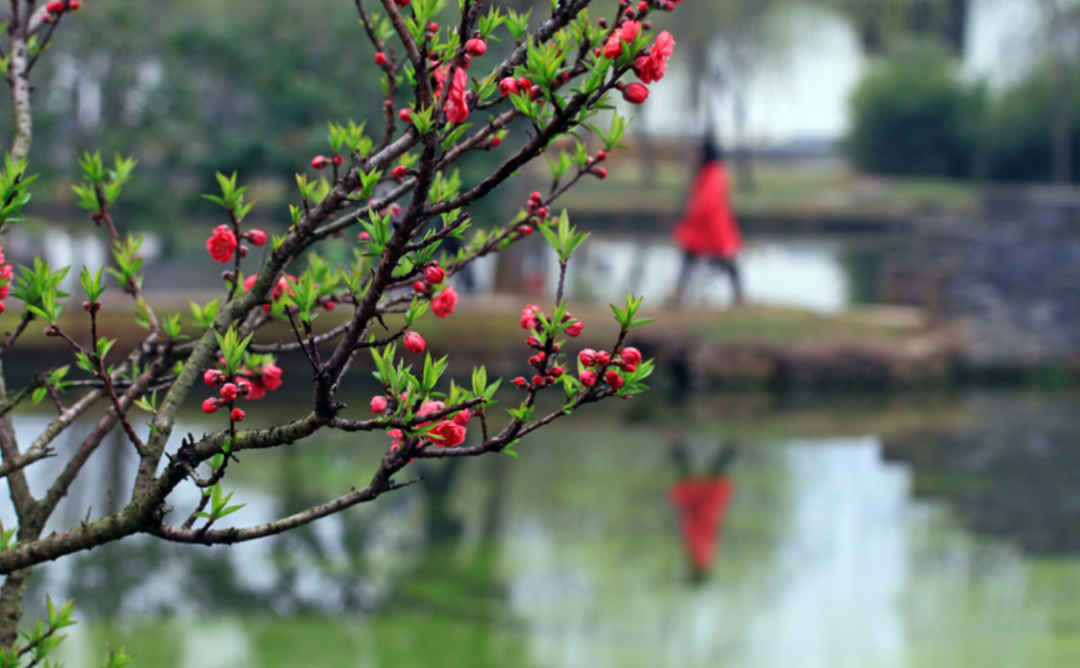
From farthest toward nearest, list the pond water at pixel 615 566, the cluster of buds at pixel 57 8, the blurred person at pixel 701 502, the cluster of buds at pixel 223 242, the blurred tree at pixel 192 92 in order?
the blurred tree at pixel 192 92, the blurred person at pixel 701 502, the pond water at pixel 615 566, the cluster of buds at pixel 57 8, the cluster of buds at pixel 223 242

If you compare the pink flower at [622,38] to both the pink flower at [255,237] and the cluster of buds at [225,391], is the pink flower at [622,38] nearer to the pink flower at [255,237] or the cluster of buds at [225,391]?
the cluster of buds at [225,391]

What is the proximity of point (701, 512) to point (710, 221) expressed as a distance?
4.53 metres

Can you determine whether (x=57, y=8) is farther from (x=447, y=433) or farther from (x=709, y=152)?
(x=709, y=152)

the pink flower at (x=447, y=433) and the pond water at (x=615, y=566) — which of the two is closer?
the pink flower at (x=447, y=433)

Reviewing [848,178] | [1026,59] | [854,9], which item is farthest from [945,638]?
[848,178]

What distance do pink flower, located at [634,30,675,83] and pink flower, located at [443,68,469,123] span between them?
0.23m

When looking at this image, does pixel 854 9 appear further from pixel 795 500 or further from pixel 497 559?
pixel 497 559

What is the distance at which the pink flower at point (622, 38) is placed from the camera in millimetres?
1471

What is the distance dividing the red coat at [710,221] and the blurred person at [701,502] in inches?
117

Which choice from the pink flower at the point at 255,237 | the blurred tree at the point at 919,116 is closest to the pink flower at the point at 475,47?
the pink flower at the point at 255,237

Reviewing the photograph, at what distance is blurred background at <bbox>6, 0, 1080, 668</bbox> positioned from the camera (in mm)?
4883

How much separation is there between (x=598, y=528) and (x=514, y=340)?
3728mm

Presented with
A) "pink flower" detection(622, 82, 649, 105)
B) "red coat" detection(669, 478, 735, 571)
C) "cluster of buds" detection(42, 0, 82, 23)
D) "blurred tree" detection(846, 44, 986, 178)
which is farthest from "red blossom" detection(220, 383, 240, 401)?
"blurred tree" detection(846, 44, 986, 178)

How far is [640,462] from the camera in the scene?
7703mm
